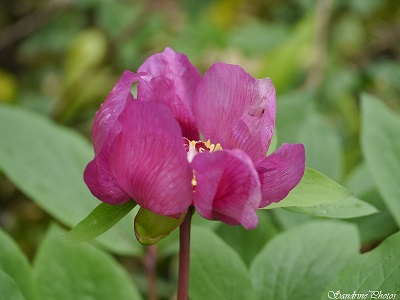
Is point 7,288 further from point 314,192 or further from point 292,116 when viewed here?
point 292,116

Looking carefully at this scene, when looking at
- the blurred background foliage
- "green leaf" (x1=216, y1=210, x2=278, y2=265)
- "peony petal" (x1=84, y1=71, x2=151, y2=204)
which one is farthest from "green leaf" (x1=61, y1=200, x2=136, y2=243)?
the blurred background foliage

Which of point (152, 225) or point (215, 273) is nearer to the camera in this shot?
point (152, 225)

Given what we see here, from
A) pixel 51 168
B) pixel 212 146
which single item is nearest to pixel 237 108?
pixel 212 146

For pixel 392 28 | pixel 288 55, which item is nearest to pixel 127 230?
pixel 288 55

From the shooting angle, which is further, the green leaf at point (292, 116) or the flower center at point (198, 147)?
the green leaf at point (292, 116)

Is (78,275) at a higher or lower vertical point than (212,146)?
lower

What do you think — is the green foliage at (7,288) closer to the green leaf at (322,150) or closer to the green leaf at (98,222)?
the green leaf at (98,222)

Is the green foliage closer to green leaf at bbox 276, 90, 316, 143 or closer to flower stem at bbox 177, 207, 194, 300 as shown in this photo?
flower stem at bbox 177, 207, 194, 300

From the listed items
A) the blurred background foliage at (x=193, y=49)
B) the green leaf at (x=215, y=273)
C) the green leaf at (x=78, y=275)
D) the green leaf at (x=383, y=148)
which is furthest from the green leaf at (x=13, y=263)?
the blurred background foliage at (x=193, y=49)
